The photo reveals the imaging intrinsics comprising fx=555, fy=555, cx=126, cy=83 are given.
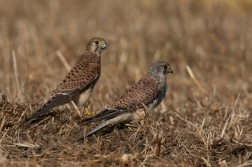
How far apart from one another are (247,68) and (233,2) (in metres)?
3.65

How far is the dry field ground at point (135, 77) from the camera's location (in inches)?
181

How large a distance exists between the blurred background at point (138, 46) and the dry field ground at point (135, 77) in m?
0.02

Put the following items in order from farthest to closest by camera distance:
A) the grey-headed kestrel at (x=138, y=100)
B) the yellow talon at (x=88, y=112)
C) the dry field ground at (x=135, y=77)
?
the yellow talon at (x=88, y=112) → the grey-headed kestrel at (x=138, y=100) → the dry field ground at (x=135, y=77)

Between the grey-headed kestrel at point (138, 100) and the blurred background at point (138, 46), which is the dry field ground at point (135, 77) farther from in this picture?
the grey-headed kestrel at point (138, 100)

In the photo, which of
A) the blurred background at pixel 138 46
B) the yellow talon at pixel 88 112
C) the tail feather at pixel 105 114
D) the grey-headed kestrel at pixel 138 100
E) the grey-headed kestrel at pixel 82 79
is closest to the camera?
the tail feather at pixel 105 114

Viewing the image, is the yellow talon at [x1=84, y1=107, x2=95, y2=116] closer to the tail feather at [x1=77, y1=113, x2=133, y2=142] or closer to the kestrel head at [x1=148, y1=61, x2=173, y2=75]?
the tail feather at [x1=77, y1=113, x2=133, y2=142]

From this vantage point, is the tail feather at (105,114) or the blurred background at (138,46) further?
the blurred background at (138,46)

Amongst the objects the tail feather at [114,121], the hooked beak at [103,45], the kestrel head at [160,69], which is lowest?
the tail feather at [114,121]

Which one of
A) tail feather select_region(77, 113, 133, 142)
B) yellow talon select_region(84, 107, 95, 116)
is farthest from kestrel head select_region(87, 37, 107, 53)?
tail feather select_region(77, 113, 133, 142)

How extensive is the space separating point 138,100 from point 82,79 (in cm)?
94

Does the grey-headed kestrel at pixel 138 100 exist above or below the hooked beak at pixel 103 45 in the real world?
below

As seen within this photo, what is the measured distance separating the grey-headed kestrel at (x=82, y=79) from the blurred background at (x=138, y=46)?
1.98ft

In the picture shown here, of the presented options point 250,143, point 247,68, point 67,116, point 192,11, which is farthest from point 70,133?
point 192,11

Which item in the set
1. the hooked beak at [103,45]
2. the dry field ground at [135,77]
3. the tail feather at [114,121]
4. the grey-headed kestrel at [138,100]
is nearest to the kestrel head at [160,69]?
the grey-headed kestrel at [138,100]
